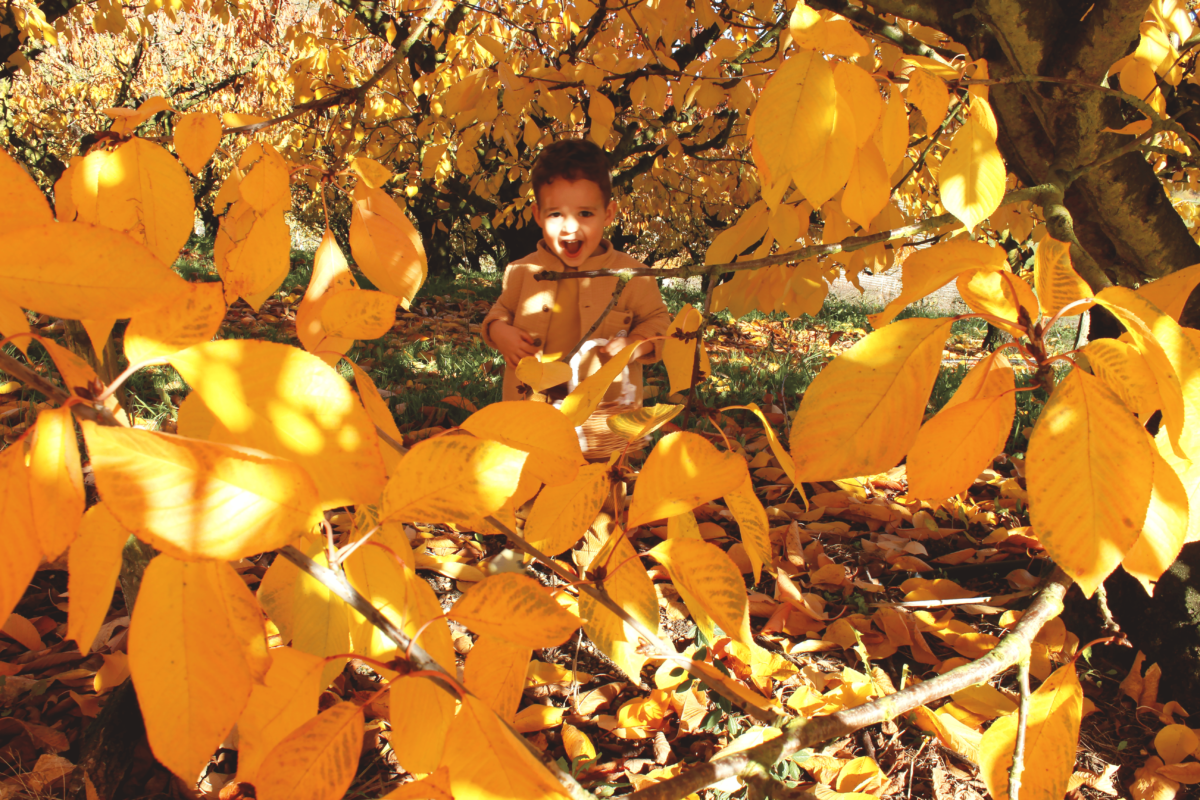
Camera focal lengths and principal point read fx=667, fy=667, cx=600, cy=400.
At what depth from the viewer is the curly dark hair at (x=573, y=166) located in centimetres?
192

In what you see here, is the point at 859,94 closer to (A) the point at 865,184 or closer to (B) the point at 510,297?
(A) the point at 865,184

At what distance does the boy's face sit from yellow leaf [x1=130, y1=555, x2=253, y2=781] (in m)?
1.68

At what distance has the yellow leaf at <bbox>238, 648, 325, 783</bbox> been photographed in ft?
1.24

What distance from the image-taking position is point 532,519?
1.69 ft

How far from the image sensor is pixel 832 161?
436 millimetres

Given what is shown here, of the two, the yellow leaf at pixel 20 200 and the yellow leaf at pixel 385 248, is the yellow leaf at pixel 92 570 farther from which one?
the yellow leaf at pixel 385 248

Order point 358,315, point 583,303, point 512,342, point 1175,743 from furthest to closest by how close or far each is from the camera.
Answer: point 583,303
point 512,342
point 1175,743
point 358,315

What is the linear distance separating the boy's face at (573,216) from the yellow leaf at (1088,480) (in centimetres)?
162

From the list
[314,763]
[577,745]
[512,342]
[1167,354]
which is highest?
[1167,354]

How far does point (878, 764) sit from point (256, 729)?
1.07 m

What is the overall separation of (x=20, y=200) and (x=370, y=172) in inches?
9.9

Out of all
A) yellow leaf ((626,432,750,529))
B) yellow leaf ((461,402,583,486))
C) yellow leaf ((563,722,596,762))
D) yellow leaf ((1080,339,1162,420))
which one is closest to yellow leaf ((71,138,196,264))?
yellow leaf ((461,402,583,486))

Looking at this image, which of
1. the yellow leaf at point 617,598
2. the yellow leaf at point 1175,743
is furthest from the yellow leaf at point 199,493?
the yellow leaf at point 1175,743

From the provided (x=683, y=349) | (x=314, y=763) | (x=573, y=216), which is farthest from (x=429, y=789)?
(x=573, y=216)
